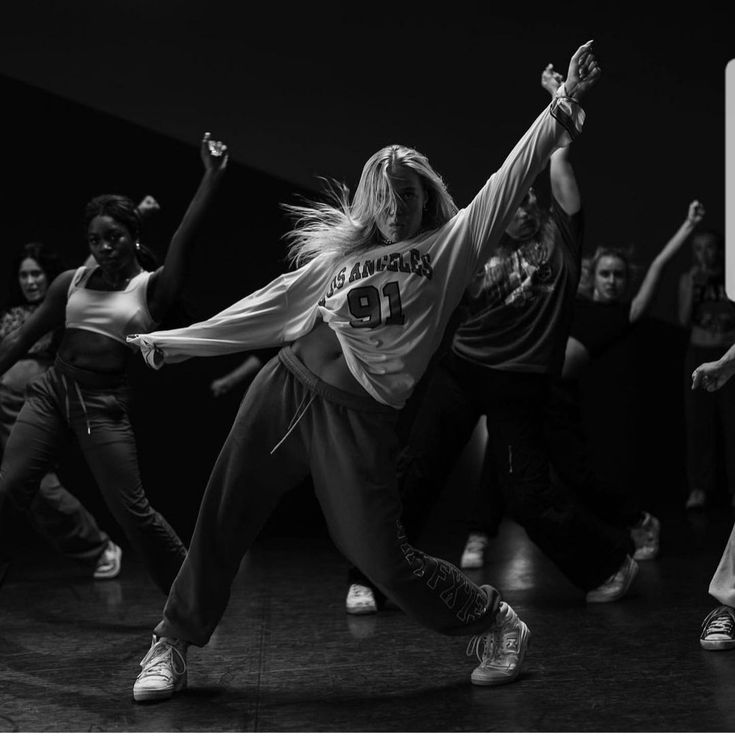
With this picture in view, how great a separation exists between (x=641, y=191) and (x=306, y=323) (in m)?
4.03

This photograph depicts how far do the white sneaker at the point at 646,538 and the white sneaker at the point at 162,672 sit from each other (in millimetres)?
2352

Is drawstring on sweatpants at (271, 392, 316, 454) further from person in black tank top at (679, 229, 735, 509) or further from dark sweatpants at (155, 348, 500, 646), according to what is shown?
person in black tank top at (679, 229, 735, 509)

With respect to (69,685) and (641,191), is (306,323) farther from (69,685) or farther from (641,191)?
(641,191)

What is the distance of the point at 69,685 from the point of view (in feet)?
10.2

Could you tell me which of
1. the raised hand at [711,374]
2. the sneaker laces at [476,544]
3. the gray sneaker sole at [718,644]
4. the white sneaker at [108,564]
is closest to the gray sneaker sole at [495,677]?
the gray sneaker sole at [718,644]

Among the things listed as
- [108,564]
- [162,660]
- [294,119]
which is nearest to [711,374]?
[162,660]

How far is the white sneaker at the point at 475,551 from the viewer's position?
476 centimetres

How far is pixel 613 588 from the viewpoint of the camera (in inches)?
157

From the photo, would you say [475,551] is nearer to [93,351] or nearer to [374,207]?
[93,351]

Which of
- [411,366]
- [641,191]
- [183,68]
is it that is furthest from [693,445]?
[411,366]

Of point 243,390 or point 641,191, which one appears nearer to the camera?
point 243,390

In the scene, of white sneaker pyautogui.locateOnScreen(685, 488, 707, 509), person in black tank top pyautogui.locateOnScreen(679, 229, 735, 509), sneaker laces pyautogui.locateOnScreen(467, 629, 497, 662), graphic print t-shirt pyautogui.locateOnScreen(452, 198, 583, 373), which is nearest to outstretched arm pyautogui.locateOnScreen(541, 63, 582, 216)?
graphic print t-shirt pyautogui.locateOnScreen(452, 198, 583, 373)

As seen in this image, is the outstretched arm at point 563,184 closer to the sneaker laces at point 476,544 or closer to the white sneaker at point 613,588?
the white sneaker at point 613,588

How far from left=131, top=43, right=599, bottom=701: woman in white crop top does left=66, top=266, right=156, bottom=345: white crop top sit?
796 mm
